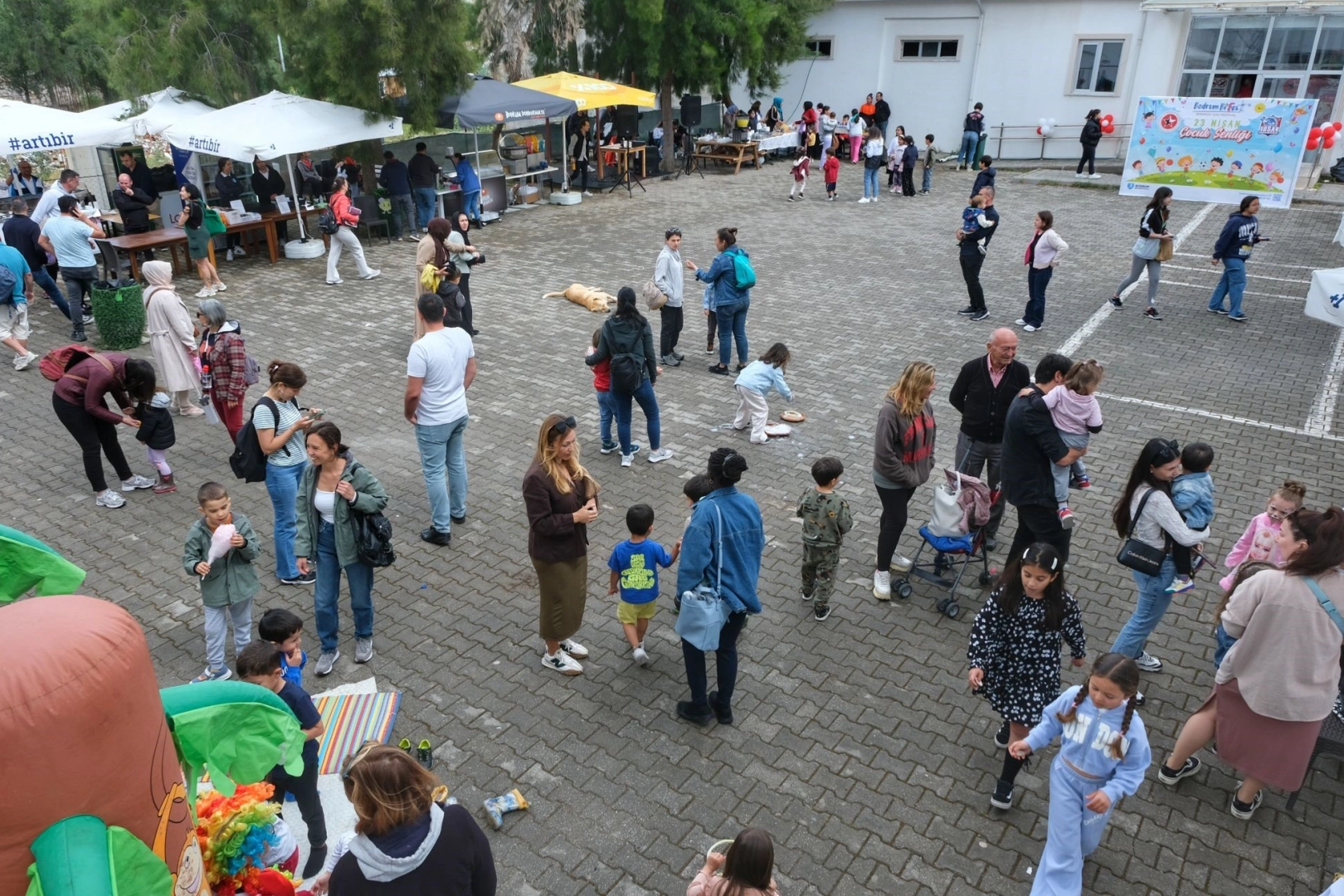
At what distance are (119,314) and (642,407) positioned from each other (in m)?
7.02

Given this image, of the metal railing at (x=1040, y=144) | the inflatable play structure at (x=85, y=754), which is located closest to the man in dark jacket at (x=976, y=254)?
the inflatable play structure at (x=85, y=754)

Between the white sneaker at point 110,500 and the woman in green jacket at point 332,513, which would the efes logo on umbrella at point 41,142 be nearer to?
the white sneaker at point 110,500

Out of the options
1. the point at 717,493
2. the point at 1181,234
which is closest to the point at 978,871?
the point at 717,493

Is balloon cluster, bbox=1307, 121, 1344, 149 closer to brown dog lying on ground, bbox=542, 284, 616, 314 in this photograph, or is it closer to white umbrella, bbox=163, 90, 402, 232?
brown dog lying on ground, bbox=542, 284, 616, 314

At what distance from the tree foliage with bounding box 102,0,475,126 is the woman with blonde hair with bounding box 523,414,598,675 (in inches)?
495

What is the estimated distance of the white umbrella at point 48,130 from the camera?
1353cm

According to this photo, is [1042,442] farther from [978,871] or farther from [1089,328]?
[1089,328]

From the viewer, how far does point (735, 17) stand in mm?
22328

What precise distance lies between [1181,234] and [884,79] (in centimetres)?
1293

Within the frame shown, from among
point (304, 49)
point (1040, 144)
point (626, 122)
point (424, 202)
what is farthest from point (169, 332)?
point (1040, 144)

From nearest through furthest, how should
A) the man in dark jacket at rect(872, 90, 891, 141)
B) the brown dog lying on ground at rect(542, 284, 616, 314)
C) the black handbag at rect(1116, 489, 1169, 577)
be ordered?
1. the black handbag at rect(1116, 489, 1169, 577)
2. the brown dog lying on ground at rect(542, 284, 616, 314)
3. the man in dark jacket at rect(872, 90, 891, 141)

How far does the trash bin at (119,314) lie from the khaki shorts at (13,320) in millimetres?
706

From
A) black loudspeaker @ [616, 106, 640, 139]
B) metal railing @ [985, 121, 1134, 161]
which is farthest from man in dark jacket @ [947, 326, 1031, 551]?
metal railing @ [985, 121, 1134, 161]

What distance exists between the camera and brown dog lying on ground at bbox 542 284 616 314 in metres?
12.8
